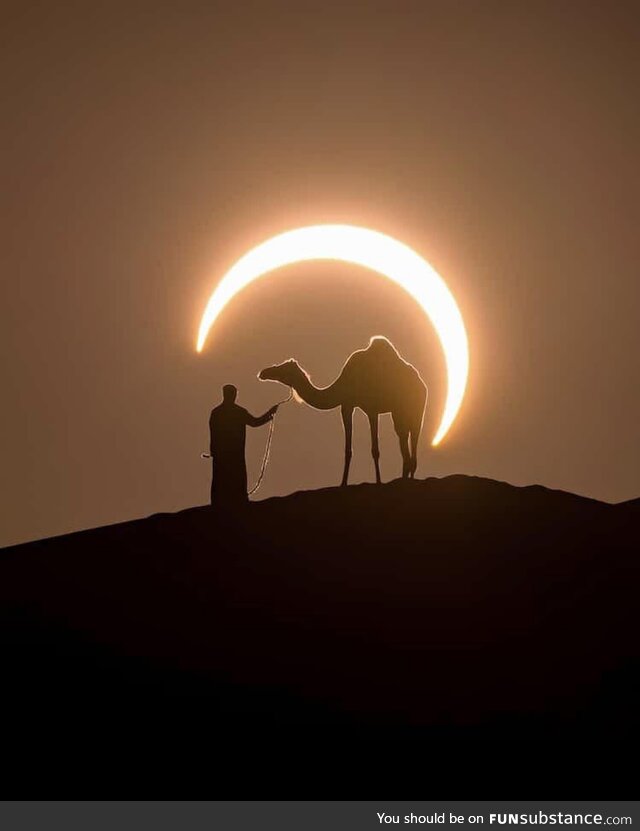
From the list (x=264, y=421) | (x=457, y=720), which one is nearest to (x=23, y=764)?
(x=457, y=720)

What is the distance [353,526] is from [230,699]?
4406mm

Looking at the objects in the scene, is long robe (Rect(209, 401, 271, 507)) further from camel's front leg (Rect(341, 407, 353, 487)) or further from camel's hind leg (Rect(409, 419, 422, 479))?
camel's hind leg (Rect(409, 419, 422, 479))

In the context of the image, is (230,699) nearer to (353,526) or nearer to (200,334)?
(353,526)

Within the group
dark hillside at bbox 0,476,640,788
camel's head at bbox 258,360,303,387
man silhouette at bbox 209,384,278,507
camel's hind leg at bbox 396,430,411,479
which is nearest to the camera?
dark hillside at bbox 0,476,640,788

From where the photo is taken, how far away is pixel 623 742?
1631 centimetres

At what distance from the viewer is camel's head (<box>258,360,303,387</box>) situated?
2361 centimetres

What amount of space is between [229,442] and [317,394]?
1.91m

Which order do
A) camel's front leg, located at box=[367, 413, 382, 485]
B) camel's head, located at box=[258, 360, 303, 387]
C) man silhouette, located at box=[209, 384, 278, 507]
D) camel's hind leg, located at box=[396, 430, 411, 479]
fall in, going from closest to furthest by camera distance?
man silhouette, located at box=[209, 384, 278, 507], camel's front leg, located at box=[367, 413, 382, 485], camel's hind leg, located at box=[396, 430, 411, 479], camel's head, located at box=[258, 360, 303, 387]

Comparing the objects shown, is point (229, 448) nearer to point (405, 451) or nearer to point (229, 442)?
point (229, 442)

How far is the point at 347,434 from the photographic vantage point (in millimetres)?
22984

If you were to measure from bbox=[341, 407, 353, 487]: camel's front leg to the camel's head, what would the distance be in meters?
1.05

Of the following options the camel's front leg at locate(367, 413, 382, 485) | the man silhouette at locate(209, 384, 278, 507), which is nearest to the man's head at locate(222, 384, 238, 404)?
the man silhouette at locate(209, 384, 278, 507)

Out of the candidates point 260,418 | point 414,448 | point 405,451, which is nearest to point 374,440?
point 405,451

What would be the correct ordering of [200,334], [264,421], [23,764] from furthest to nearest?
[200,334], [264,421], [23,764]
